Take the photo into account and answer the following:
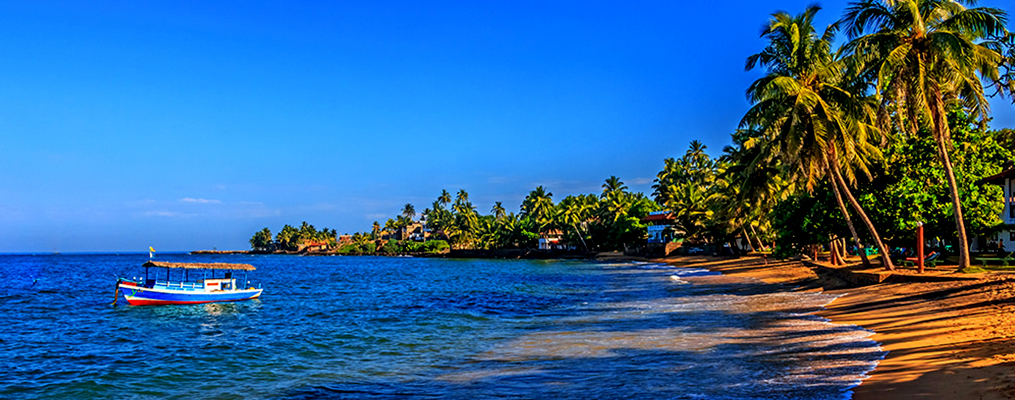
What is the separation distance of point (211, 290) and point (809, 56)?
107 ft

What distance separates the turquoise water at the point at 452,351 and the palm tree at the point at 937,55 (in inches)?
329

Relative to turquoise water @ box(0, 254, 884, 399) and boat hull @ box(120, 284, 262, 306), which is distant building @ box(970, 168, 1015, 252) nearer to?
turquoise water @ box(0, 254, 884, 399)

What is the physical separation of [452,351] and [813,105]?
1971 centimetres

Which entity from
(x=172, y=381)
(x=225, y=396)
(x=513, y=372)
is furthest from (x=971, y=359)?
(x=172, y=381)

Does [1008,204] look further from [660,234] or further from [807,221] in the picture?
[660,234]

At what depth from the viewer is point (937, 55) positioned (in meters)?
22.6

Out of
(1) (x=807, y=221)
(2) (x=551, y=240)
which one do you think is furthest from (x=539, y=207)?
(1) (x=807, y=221)

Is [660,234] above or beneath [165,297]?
above

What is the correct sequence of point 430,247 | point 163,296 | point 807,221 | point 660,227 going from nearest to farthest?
point 163,296, point 807,221, point 660,227, point 430,247

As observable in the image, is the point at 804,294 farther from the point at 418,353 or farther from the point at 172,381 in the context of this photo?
the point at 172,381

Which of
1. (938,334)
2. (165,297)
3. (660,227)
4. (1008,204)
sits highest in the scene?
(660,227)

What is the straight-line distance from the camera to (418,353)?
57.7ft

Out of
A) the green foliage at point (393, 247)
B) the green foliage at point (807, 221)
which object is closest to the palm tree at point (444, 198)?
the green foliage at point (393, 247)

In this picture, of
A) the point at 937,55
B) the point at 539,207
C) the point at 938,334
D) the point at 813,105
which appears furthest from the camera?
the point at 539,207
